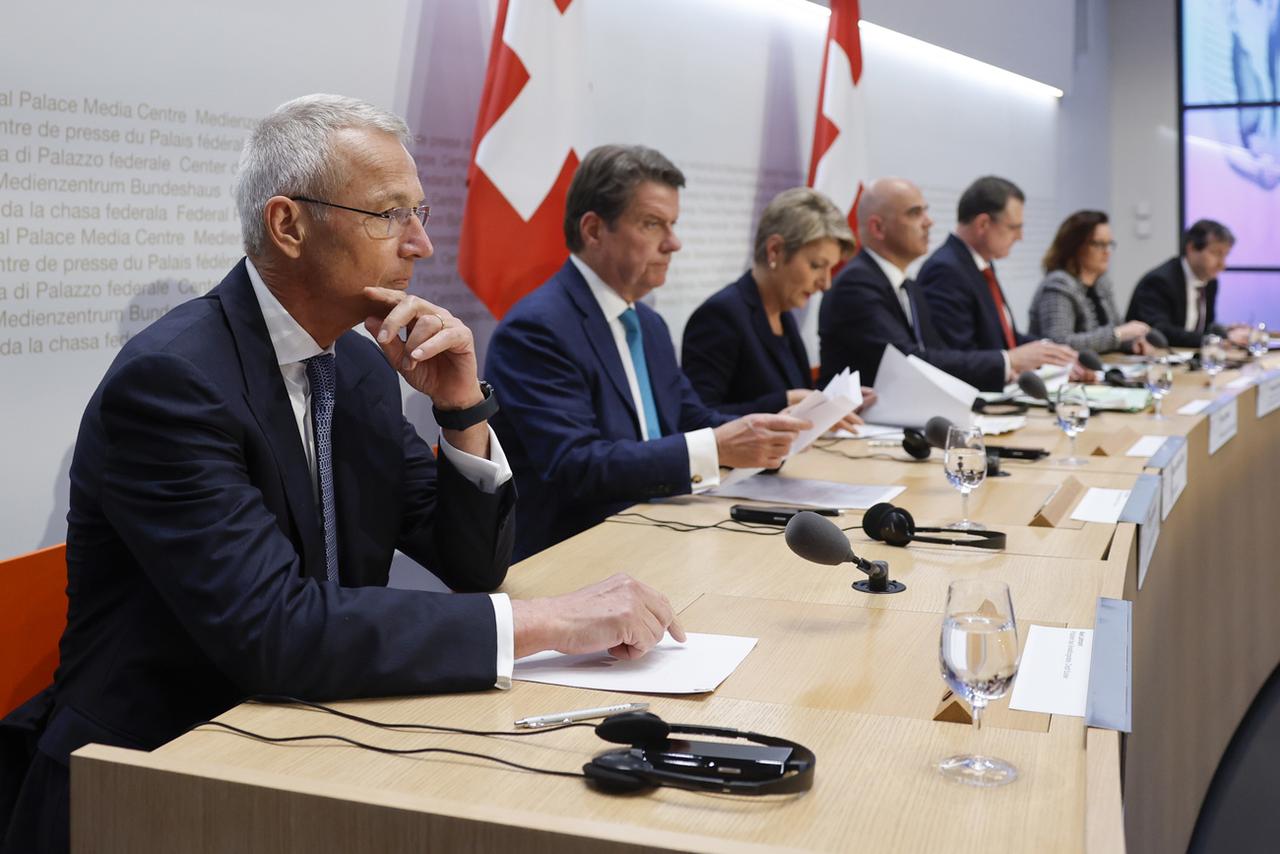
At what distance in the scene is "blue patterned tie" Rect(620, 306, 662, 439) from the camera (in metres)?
3.17

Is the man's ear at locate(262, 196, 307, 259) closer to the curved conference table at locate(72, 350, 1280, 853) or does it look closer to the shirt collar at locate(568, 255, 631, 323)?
the curved conference table at locate(72, 350, 1280, 853)

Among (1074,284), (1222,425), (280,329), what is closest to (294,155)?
(280,329)

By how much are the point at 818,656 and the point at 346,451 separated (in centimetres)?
73

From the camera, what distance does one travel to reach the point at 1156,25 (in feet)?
34.3

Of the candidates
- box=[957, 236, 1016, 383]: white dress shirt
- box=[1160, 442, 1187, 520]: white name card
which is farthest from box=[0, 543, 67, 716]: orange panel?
Result: box=[957, 236, 1016, 383]: white dress shirt

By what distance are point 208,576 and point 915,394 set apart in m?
2.52

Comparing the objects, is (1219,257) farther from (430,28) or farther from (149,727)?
(149,727)

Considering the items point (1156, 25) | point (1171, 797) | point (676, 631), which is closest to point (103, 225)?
point (676, 631)

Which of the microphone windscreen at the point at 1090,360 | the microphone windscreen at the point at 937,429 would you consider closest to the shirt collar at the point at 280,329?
the microphone windscreen at the point at 937,429

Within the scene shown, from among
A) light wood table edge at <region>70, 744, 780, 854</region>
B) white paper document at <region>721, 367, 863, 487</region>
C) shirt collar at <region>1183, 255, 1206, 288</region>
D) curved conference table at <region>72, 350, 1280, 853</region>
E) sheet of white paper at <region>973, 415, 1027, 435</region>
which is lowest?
light wood table edge at <region>70, 744, 780, 854</region>

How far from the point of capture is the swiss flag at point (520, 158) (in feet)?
11.5

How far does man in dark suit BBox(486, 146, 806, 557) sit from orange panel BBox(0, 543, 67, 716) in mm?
1056

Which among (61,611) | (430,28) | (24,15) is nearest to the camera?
(61,611)

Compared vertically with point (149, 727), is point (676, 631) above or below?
above
